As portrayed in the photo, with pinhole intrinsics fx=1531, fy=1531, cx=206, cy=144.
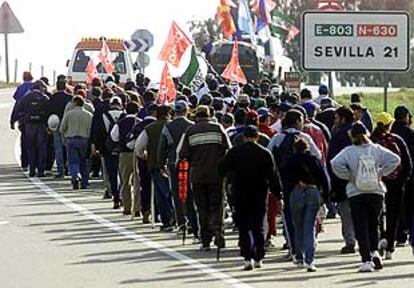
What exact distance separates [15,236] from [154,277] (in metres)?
4.74

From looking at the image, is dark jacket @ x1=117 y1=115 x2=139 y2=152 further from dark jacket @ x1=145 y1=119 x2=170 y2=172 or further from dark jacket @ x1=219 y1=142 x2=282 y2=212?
dark jacket @ x1=219 y1=142 x2=282 y2=212

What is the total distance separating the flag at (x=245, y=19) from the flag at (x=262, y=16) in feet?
1.21

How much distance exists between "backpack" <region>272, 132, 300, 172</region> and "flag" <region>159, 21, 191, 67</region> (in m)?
10.4

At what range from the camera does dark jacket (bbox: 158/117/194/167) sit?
874 inches

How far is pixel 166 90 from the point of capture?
28.9m

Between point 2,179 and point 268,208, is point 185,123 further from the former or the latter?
point 2,179

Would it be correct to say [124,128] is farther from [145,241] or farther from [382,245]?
[382,245]

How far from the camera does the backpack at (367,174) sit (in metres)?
18.4

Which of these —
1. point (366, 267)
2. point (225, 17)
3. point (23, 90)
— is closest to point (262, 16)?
point (225, 17)

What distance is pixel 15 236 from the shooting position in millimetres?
22125

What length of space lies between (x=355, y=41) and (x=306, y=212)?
10848 millimetres

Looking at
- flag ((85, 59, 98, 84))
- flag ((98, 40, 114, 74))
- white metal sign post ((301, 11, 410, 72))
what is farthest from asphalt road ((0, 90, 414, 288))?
flag ((98, 40, 114, 74))

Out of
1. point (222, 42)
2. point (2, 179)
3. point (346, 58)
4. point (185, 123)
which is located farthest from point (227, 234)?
point (222, 42)

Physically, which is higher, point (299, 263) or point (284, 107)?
point (284, 107)
